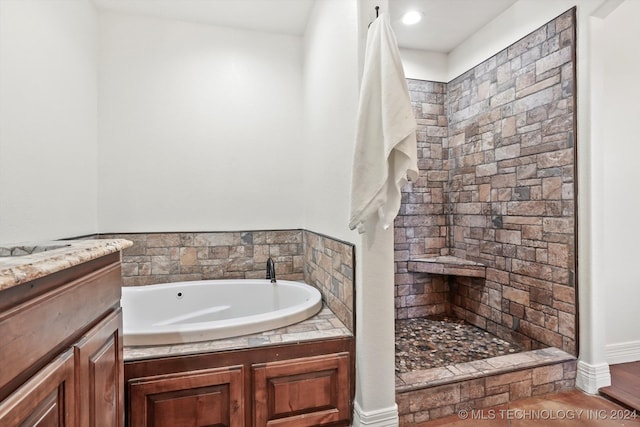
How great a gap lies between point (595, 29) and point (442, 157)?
1.43 metres

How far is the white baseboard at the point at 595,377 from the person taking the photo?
1963mm

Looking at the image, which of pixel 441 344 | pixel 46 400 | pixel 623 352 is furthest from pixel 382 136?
pixel 623 352

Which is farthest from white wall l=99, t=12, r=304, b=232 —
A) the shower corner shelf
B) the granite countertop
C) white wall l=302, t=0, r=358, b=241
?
the granite countertop

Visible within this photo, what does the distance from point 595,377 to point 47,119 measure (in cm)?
355

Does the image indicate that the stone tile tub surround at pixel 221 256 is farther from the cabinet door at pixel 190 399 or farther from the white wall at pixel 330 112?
the cabinet door at pixel 190 399

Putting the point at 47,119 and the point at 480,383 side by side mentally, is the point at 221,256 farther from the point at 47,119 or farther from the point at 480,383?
the point at 480,383

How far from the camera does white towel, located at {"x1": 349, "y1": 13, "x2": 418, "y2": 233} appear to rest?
1.43 metres

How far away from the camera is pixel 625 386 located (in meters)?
1.97

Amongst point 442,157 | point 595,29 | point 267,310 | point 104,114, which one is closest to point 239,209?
point 267,310

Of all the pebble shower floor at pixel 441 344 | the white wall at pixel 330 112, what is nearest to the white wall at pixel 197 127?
the white wall at pixel 330 112

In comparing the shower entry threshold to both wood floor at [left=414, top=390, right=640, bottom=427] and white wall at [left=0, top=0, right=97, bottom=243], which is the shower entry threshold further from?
white wall at [left=0, top=0, right=97, bottom=243]

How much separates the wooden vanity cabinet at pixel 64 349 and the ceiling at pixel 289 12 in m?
2.16

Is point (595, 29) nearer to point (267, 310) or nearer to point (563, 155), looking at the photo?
point (563, 155)

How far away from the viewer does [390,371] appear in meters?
1.63
